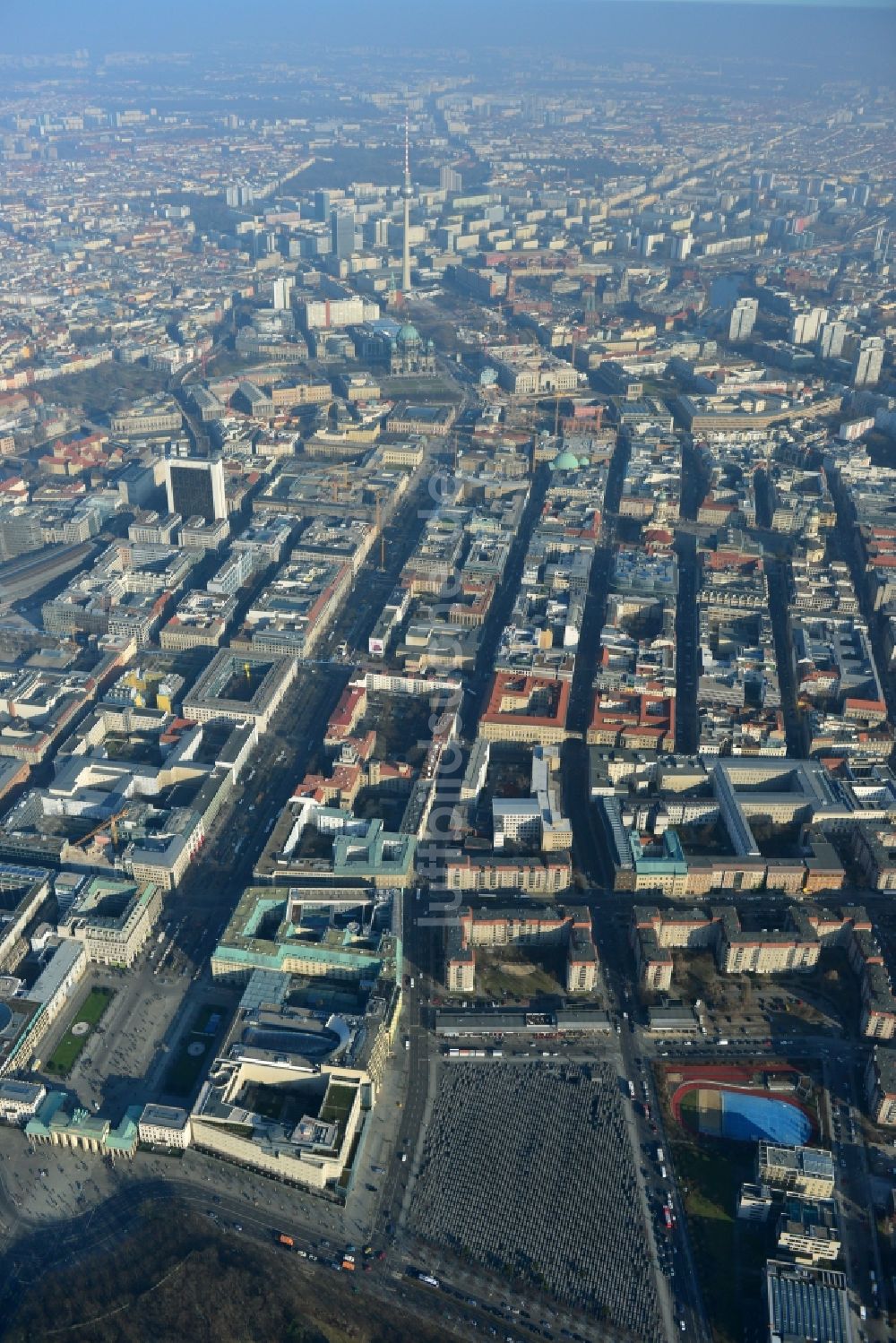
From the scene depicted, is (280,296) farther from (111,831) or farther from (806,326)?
(111,831)

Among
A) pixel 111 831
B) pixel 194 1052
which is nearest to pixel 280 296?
pixel 111 831

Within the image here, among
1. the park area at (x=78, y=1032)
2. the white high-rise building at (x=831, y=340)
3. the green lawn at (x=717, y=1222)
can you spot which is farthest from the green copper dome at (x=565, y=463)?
the green lawn at (x=717, y=1222)

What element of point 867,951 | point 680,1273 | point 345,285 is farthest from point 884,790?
point 345,285

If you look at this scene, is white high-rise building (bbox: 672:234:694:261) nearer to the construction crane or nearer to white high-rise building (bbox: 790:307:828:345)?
white high-rise building (bbox: 790:307:828:345)

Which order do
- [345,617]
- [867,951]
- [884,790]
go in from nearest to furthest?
[867,951], [884,790], [345,617]

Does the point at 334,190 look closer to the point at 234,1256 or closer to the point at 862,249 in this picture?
the point at 862,249

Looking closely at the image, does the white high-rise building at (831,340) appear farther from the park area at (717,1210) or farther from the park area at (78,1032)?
the park area at (78,1032)
